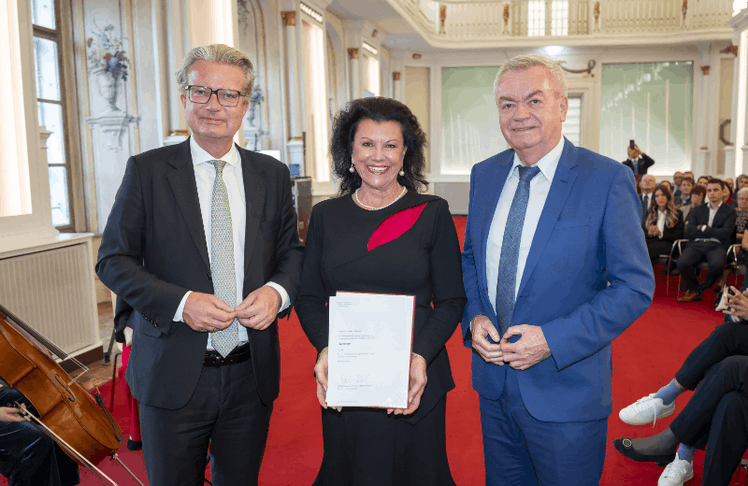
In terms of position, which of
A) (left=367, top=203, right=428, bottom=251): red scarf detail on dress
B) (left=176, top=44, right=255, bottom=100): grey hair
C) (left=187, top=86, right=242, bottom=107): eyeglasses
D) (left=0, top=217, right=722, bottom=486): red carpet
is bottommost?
(left=0, top=217, right=722, bottom=486): red carpet

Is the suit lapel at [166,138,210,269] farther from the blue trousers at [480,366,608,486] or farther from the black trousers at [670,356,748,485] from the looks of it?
the black trousers at [670,356,748,485]

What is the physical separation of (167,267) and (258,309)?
339mm

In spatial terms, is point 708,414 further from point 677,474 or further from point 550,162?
point 550,162

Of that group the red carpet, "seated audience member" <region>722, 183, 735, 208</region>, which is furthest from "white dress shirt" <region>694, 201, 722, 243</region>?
the red carpet

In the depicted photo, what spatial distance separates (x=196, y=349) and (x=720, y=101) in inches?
706

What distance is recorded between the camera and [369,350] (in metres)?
1.59

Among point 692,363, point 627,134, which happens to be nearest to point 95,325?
point 692,363

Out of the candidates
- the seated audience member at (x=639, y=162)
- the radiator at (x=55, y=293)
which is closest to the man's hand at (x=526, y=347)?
the radiator at (x=55, y=293)

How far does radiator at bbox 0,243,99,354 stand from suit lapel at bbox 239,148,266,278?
303 cm

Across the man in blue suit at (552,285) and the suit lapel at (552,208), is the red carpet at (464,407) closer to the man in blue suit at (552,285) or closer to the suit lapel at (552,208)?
the man in blue suit at (552,285)

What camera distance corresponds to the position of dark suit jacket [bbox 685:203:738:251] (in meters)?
7.00

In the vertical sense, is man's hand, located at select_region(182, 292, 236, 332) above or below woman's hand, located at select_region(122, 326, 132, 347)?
above

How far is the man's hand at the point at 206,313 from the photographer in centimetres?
163

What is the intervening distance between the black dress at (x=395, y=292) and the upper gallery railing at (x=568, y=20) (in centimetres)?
1369
